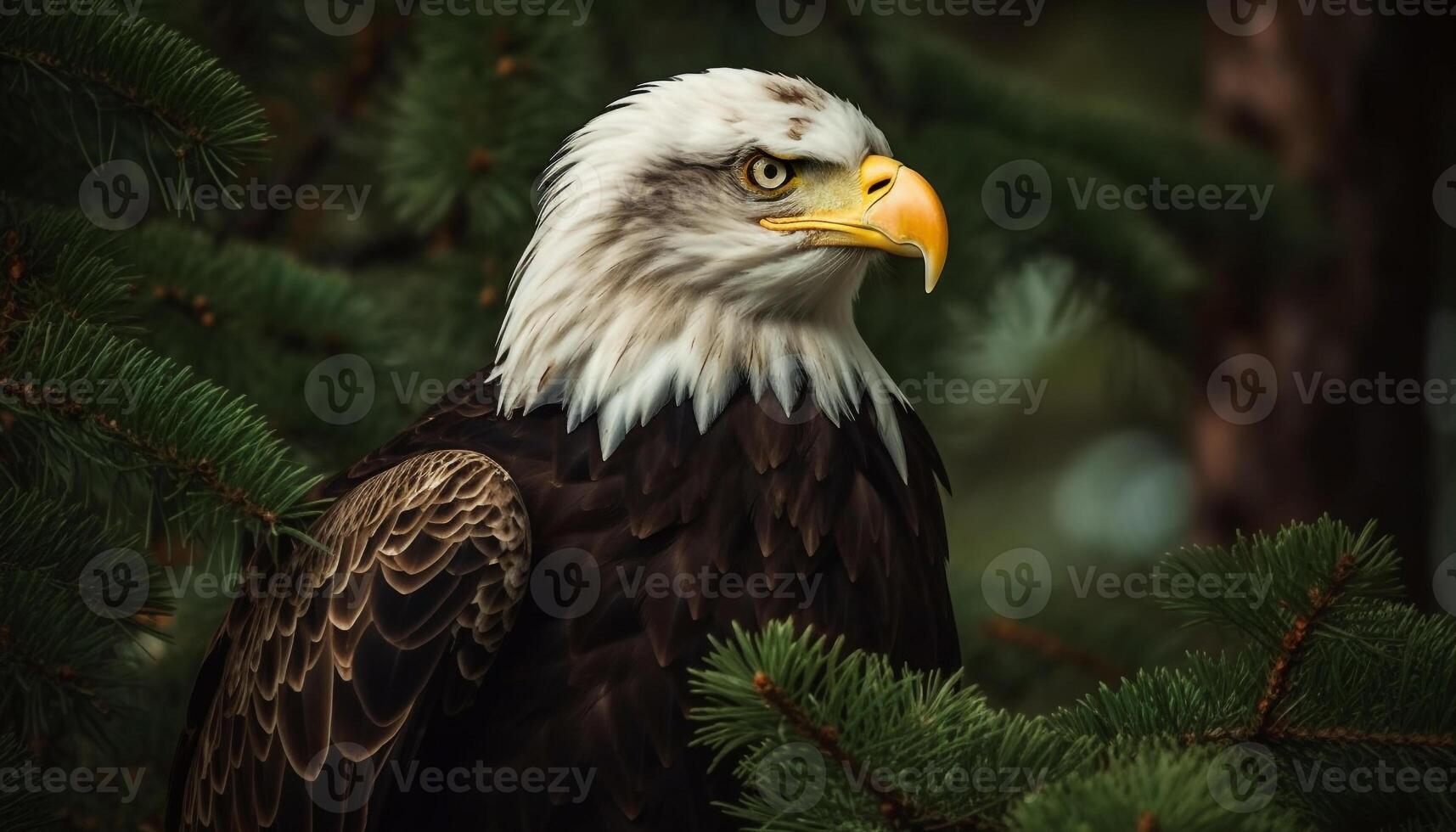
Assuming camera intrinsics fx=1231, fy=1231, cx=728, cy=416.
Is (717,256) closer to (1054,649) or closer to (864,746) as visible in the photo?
(864,746)

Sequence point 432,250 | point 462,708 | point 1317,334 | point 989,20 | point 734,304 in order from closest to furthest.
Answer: point 462,708, point 734,304, point 432,250, point 1317,334, point 989,20

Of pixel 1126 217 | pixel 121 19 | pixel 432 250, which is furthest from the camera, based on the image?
pixel 1126 217

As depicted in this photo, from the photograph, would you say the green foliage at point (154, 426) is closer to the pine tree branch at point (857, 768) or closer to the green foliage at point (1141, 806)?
the pine tree branch at point (857, 768)

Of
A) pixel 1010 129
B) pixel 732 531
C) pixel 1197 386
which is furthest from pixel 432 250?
pixel 1197 386

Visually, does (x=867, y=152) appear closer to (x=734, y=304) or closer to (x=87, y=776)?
(x=734, y=304)

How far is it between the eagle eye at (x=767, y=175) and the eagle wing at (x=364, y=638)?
0.90 m

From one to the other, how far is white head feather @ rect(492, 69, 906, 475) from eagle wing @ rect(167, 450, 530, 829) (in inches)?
13.3

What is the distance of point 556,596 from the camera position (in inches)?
105

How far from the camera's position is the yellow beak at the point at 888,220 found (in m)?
2.76

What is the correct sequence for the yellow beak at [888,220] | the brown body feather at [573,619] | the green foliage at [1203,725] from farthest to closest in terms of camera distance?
the yellow beak at [888,220] < the brown body feather at [573,619] < the green foliage at [1203,725]

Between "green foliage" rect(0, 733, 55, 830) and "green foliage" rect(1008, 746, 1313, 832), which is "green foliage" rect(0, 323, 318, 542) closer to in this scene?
"green foliage" rect(0, 733, 55, 830)

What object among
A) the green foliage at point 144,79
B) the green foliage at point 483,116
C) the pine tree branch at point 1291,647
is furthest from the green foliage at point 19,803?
the pine tree branch at point 1291,647

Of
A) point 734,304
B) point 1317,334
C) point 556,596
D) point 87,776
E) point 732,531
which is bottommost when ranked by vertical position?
point 87,776

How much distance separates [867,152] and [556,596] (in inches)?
49.9
